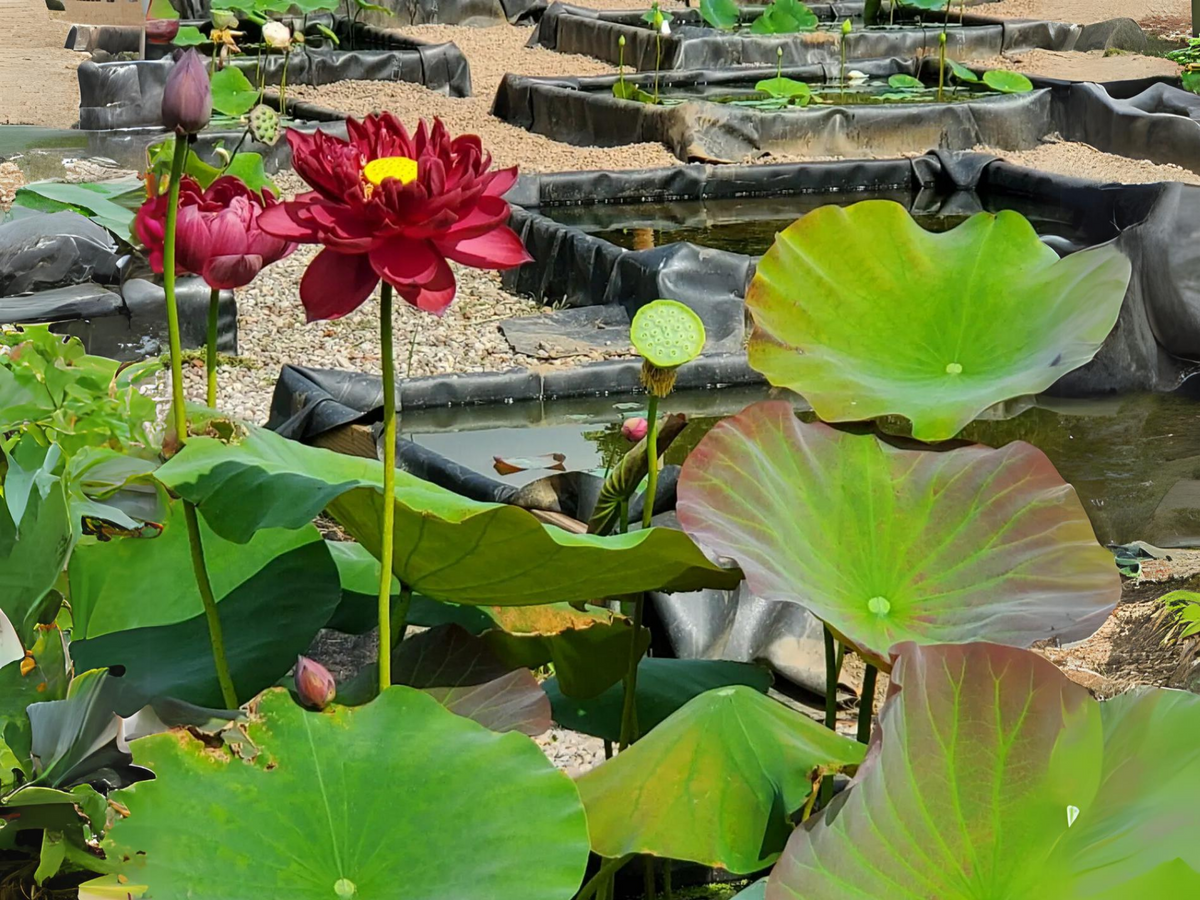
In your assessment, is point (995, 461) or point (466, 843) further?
point (995, 461)

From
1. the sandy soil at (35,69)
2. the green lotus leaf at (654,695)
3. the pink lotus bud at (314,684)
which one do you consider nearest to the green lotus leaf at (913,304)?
the green lotus leaf at (654,695)

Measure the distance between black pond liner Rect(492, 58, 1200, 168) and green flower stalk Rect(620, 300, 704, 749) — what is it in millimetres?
6820

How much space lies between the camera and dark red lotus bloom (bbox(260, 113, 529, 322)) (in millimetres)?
737

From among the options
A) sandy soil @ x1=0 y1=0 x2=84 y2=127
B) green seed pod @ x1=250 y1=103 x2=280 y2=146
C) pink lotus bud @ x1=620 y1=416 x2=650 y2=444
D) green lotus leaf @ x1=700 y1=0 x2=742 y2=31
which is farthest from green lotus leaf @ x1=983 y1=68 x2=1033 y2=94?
pink lotus bud @ x1=620 y1=416 x2=650 y2=444

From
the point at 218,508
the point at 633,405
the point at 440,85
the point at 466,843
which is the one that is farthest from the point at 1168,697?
the point at 440,85

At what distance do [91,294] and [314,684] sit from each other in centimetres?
401

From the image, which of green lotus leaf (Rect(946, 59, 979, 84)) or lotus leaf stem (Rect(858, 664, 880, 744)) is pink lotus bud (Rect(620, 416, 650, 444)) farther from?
green lotus leaf (Rect(946, 59, 979, 84))

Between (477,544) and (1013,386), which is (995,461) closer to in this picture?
(1013,386)

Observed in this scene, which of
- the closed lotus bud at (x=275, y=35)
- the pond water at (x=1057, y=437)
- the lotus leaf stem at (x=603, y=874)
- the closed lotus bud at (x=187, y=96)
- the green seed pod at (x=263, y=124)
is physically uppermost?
the closed lotus bud at (x=187, y=96)

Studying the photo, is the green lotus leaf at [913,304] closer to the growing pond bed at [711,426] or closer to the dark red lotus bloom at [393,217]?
the dark red lotus bloom at [393,217]

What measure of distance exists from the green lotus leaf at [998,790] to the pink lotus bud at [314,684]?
0.98 ft

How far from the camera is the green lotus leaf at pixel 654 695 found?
44.0 inches

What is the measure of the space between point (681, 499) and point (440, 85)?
9594 mm

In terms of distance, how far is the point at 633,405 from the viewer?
4.14 metres
